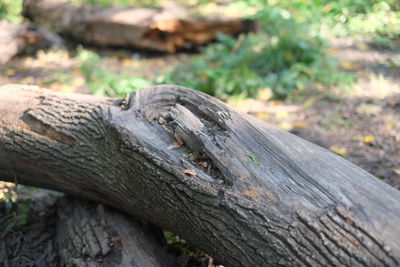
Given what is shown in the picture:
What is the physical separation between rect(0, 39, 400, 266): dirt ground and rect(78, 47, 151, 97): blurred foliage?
0.70 ft

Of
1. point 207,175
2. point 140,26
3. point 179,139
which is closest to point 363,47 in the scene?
point 140,26

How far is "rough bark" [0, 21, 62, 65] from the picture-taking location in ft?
19.3

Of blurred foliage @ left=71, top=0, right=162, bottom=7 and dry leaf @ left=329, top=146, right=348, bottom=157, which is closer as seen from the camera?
dry leaf @ left=329, top=146, right=348, bottom=157

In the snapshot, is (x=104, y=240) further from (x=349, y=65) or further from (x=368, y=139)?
(x=349, y=65)

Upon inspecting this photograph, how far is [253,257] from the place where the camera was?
1692 millimetres

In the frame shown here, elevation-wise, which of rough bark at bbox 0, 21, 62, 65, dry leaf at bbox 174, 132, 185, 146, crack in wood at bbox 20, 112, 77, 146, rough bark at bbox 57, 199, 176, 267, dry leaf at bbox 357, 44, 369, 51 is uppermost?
dry leaf at bbox 357, 44, 369, 51

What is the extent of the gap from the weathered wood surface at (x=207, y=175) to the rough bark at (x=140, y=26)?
156 inches

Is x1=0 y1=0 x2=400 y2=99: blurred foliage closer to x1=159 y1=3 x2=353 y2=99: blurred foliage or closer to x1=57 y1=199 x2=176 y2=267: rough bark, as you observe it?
x1=159 y1=3 x2=353 y2=99: blurred foliage

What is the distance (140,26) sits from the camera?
6.33 meters

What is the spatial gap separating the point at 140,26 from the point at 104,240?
189 inches

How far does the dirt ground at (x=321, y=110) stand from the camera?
Result: 269 centimetres

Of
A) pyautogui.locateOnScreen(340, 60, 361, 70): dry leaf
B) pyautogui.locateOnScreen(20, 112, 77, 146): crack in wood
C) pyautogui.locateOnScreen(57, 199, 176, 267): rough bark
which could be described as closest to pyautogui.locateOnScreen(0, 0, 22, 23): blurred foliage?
pyautogui.locateOnScreen(20, 112, 77, 146): crack in wood

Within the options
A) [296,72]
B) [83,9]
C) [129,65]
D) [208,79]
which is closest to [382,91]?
[296,72]

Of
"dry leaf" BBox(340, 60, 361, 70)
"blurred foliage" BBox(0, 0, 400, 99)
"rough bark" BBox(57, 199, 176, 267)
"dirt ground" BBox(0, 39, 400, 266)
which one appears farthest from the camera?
"dry leaf" BBox(340, 60, 361, 70)
